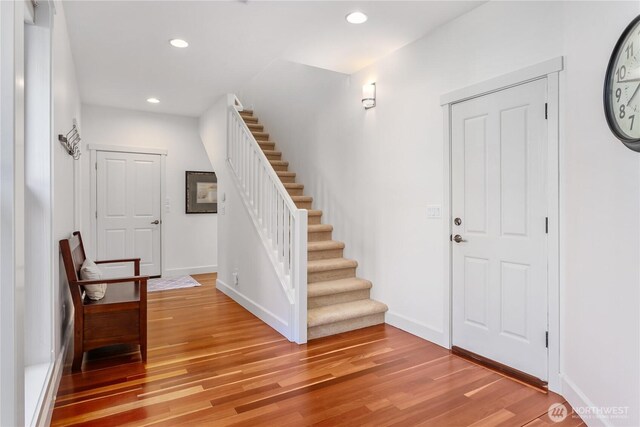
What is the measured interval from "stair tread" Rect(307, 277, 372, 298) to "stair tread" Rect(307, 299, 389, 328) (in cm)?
13

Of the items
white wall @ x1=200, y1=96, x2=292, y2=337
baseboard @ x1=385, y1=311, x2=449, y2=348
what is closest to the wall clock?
baseboard @ x1=385, y1=311, x2=449, y2=348

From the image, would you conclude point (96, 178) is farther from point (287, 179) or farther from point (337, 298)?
point (337, 298)

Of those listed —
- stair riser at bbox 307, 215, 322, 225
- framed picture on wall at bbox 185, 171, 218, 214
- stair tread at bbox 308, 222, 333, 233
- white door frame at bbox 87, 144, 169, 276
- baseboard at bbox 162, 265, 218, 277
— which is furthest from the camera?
framed picture on wall at bbox 185, 171, 218, 214

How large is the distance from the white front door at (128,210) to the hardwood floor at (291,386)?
2697 millimetres

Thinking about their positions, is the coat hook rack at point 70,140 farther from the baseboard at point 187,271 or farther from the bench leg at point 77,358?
the baseboard at point 187,271

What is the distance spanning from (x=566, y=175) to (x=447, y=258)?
1.04m

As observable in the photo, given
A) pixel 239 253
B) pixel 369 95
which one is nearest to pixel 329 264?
pixel 239 253

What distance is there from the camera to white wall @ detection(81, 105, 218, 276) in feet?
17.4

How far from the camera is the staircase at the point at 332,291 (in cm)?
325

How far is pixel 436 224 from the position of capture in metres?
3.00

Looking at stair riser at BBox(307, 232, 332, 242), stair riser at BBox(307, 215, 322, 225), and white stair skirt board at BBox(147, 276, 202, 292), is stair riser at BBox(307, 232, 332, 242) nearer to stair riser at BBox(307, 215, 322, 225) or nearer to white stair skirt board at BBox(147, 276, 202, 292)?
stair riser at BBox(307, 215, 322, 225)

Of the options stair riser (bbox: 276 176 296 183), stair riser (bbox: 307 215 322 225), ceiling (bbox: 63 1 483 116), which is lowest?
stair riser (bbox: 307 215 322 225)

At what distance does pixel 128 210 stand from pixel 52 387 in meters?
3.91

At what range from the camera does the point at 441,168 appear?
2.93 meters
